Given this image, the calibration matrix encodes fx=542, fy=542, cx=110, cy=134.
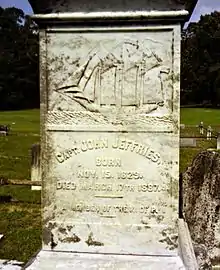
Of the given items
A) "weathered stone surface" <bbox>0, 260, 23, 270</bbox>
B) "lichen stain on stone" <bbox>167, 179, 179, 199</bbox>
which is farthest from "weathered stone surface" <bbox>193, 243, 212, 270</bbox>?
"weathered stone surface" <bbox>0, 260, 23, 270</bbox>

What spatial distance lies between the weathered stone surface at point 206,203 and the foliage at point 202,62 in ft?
173

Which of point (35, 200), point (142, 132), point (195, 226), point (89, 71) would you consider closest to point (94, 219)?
point (142, 132)

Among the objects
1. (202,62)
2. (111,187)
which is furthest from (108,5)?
(202,62)

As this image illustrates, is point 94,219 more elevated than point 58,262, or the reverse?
point 94,219

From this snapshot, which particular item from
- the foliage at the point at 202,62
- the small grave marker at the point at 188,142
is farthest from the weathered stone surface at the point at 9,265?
the foliage at the point at 202,62

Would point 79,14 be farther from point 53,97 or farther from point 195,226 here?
point 195,226

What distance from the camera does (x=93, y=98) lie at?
4270 millimetres

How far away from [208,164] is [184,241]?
1.81 meters

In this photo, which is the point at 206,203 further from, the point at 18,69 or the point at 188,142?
the point at 18,69

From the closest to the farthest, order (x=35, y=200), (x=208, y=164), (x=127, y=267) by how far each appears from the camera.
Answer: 1. (x=127, y=267)
2. (x=208, y=164)
3. (x=35, y=200)

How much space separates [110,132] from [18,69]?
57.5 m

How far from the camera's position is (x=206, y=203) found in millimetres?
6359

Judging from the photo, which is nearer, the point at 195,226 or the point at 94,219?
the point at 94,219

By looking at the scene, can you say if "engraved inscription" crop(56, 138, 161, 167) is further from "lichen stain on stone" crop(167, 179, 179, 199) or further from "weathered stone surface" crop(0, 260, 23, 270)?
"weathered stone surface" crop(0, 260, 23, 270)
